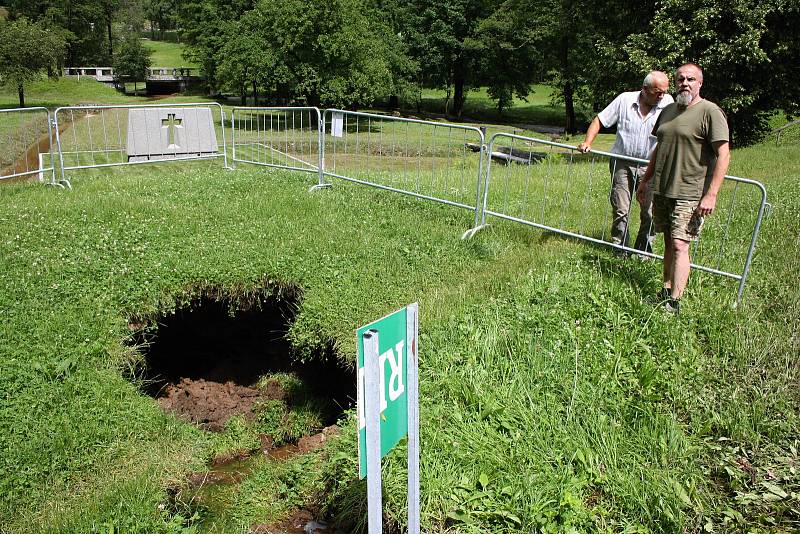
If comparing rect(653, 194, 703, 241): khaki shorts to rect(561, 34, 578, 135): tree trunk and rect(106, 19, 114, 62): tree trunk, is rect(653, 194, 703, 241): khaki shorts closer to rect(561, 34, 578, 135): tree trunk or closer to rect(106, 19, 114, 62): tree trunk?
rect(561, 34, 578, 135): tree trunk

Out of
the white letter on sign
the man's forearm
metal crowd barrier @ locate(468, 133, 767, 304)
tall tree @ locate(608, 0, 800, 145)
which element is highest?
tall tree @ locate(608, 0, 800, 145)

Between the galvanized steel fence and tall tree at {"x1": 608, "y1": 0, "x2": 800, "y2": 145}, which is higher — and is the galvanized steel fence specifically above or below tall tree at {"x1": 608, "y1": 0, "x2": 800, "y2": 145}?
below

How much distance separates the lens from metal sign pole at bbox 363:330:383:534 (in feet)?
7.91

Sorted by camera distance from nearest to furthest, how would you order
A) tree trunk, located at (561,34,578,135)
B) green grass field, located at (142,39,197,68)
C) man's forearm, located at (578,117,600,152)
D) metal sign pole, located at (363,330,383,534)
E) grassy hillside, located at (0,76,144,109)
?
metal sign pole, located at (363,330,383,534) → man's forearm, located at (578,117,600,152) → tree trunk, located at (561,34,578,135) → grassy hillside, located at (0,76,144,109) → green grass field, located at (142,39,197,68)

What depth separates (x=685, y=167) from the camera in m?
5.05

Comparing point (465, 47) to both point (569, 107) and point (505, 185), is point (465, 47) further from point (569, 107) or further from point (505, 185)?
point (505, 185)

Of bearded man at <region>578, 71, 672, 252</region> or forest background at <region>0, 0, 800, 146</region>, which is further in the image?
forest background at <region>0, 0, 800, 146</region>

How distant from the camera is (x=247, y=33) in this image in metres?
35.2

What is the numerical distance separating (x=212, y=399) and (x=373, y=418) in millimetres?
4611

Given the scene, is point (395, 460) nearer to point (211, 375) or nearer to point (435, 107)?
point (211, 375)

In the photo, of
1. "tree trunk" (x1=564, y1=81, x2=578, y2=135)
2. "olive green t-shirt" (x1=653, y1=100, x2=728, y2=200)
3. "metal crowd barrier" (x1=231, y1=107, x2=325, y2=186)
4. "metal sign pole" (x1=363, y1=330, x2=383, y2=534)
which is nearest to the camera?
"metal sign pole" (x1=363, y1=330, x2=383, y2=534)

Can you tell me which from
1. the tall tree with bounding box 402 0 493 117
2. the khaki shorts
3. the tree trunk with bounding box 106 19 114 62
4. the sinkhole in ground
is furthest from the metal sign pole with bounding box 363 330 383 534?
the tree trunk with bounding box 106 19 114 62

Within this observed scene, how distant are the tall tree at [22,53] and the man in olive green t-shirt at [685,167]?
3825 cm

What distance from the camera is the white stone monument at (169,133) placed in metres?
11.4
